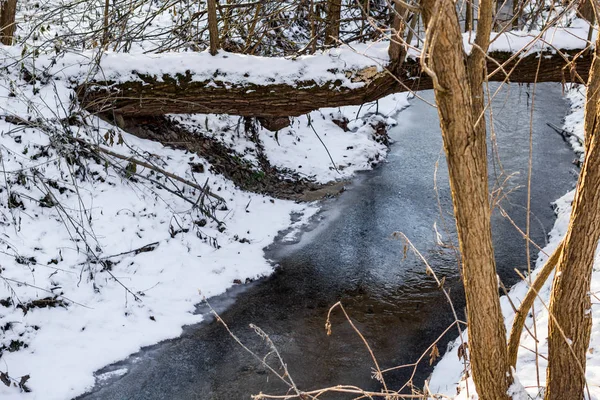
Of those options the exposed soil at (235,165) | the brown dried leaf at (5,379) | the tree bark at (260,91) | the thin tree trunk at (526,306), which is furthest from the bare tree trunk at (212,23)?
the thin tree trunk at (526,306)

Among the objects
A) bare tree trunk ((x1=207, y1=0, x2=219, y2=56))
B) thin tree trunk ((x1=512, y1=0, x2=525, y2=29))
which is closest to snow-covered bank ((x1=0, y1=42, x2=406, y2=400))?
bare tree trunk ((x1=207, y1=0, x2=219, y2=56))

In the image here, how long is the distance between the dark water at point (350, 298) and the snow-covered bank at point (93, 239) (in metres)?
0.29

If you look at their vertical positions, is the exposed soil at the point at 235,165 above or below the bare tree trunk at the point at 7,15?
below

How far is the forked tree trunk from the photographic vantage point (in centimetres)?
187

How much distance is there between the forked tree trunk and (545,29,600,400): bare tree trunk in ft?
0.90

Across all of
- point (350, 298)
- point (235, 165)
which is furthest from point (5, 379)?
point (235, 165)

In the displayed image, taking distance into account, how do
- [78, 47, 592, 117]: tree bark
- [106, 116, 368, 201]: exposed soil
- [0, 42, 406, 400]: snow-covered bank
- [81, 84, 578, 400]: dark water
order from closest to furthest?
[81, 84, 578, 400]: dark water
[0, 42, 406, 400]: snow-covered bank
[78, 47, 592, 117]: tree bark
[106, 116, 368, 201]: exposed soil

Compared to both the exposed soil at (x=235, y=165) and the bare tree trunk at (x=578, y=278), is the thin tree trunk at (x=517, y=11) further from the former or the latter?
the exposed soil at (x=235, y=165)

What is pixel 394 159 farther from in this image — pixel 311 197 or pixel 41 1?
pixel 41 1

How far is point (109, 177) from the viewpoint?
660cm

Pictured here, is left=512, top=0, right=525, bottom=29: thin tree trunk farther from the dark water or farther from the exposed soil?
the exposed soil

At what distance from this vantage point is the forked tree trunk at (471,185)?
1866 mm

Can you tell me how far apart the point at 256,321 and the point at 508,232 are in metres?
3.43

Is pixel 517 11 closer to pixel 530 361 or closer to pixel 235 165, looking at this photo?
pixel 530 361
